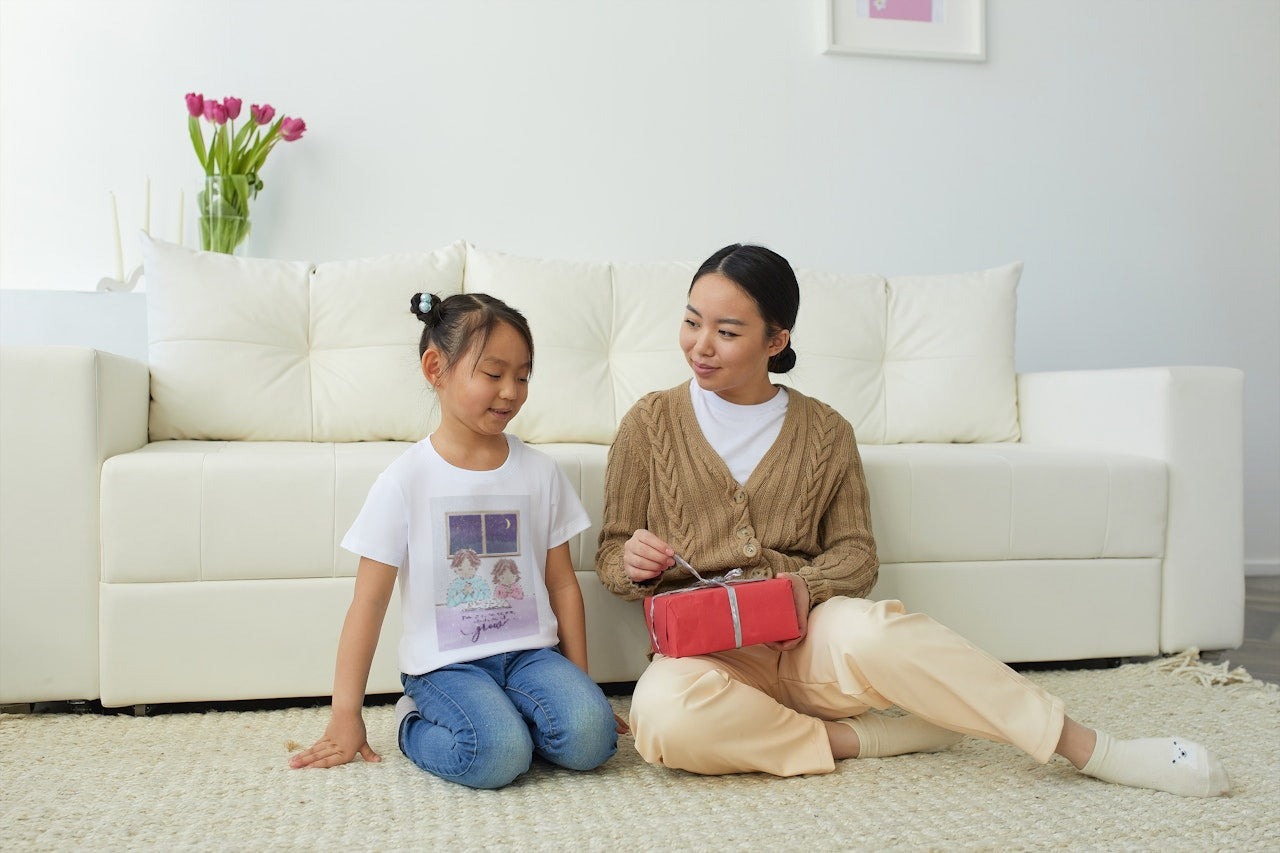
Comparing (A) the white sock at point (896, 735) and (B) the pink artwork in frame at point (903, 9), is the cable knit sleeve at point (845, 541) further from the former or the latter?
(B) the pink artwork in frame at point (903, 9)

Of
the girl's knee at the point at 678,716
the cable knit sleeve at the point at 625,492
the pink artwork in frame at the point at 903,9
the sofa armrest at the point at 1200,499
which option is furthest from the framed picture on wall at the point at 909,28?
the girl's knee at the point at 678,716

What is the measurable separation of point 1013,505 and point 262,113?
1736 millimetres

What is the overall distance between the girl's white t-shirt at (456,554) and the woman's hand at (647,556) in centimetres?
13

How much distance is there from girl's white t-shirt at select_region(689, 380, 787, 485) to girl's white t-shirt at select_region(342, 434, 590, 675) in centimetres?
28

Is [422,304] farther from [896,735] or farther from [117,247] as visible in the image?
[117,247]

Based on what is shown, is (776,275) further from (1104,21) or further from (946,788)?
(1104,21)

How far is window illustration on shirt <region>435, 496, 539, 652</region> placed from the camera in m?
1.33

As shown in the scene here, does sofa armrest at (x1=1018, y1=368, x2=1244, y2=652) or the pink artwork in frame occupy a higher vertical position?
the pink artwork in frame

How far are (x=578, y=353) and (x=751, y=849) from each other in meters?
1.25

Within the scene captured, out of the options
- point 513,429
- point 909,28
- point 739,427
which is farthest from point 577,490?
point 909,28

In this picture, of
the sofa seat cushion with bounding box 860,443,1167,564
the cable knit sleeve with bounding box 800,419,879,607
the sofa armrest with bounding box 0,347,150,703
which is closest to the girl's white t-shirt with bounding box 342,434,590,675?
the cable knit sleeve with bounding box 800,419,879,607

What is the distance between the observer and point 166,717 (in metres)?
1.56

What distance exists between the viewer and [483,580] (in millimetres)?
1354

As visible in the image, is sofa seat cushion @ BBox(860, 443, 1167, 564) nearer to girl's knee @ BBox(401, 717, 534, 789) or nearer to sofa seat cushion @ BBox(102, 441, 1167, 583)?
sofa seat cushion @ BBox(102, 441, 1167, 583)
